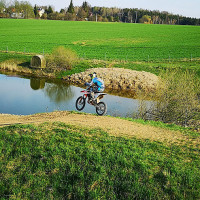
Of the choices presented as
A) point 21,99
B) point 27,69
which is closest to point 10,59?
point 27,69

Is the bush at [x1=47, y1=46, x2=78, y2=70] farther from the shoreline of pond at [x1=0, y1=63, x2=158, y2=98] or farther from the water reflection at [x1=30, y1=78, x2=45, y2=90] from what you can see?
the water reflection at [x1=30, y1=78, x2=45, y2=90]

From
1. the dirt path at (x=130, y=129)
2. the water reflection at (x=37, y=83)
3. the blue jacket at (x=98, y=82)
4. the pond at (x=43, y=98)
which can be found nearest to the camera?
the dirt path at (x=130, y=129)

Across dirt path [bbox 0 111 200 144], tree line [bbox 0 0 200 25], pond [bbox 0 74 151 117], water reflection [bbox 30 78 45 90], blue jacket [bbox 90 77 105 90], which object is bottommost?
pond [bbox 0 74 151 117]

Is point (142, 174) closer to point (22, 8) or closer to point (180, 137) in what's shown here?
point (180, 137)

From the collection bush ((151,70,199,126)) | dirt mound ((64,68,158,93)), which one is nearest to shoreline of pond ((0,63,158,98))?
dirt mound ((64,68,158,93))

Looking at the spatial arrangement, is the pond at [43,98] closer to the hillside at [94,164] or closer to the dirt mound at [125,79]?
the dirt mound at [125,79]

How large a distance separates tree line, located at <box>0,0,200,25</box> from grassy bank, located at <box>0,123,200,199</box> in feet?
391

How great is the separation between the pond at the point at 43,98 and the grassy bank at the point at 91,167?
9.61 metres

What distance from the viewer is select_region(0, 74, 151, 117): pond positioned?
66.9ft

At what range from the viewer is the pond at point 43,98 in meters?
20.4

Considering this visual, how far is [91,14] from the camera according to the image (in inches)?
5782

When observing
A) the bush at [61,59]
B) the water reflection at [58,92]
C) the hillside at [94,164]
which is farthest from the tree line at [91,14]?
the hillside at [94,164]

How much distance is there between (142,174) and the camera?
314 inches

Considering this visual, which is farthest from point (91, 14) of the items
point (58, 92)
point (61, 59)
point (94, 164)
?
point (94, 164)
